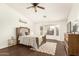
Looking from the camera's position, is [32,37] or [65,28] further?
[32,37]

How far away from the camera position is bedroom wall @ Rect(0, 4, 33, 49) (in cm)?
184

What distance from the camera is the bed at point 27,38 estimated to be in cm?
194

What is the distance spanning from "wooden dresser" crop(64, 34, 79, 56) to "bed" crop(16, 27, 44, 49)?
0.54 meters

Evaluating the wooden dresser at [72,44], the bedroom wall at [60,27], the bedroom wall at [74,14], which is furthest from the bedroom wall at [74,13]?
the wooden dresser at [72,44]

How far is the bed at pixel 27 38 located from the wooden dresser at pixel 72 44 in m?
0.54

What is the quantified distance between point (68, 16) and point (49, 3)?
1.53 ft

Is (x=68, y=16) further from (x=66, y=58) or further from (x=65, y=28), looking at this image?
(x=66, y=58)

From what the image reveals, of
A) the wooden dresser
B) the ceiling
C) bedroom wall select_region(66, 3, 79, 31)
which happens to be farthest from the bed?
bedroom wall select_region(66, 3, 79, 31)

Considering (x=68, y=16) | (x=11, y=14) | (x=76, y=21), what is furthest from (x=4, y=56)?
(x=76, y=21)

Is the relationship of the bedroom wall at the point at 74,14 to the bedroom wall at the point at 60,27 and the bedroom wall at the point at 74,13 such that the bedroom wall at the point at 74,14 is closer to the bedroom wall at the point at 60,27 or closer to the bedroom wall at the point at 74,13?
the bedroom wall at the point at 74,13

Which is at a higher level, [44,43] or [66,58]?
[44,43]

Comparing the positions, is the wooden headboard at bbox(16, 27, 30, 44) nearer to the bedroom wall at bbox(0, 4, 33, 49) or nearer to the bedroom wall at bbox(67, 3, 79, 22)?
the bedroom wall at bbox(0, 4, 33, 49)

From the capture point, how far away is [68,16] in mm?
1899

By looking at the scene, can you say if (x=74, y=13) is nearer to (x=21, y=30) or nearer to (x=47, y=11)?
(x=47, y=11)
